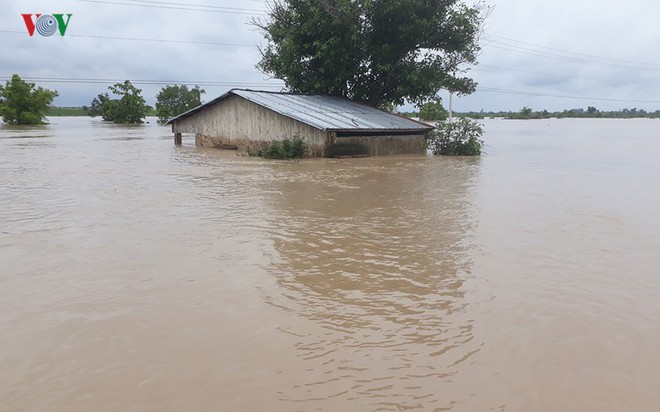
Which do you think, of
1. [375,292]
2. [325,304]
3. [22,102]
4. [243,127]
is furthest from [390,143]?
[22,102]

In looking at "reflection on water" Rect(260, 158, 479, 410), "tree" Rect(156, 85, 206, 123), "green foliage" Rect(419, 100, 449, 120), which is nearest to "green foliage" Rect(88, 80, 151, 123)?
"tree" Rect(156, 85, 206, 123)

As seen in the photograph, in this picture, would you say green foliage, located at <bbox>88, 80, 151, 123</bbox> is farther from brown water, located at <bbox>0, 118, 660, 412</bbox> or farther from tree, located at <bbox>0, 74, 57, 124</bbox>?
brown water, located at <bbox>0, 118, 660, 412</bbox>

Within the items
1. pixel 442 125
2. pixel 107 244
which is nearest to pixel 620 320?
pixel 107 244

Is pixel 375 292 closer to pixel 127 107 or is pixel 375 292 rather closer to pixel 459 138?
pixel 459 138

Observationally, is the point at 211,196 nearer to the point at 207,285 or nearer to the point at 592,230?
the point at 207,285

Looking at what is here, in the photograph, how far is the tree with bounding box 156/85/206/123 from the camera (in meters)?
67.5

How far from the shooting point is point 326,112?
2100 centimetres

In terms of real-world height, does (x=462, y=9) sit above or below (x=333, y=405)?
above

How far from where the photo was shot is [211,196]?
1016cm

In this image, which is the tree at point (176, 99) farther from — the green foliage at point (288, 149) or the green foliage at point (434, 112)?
the green foliage at point (288, 149)

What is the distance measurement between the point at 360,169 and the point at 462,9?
14629 mm

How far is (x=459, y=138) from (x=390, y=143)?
340cm

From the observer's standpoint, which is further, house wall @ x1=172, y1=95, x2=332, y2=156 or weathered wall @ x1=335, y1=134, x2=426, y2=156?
weathered wall @ x1=335, y1=134, x2=426, y2=156

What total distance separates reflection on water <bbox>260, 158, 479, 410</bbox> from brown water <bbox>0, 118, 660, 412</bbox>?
0.02 meters
